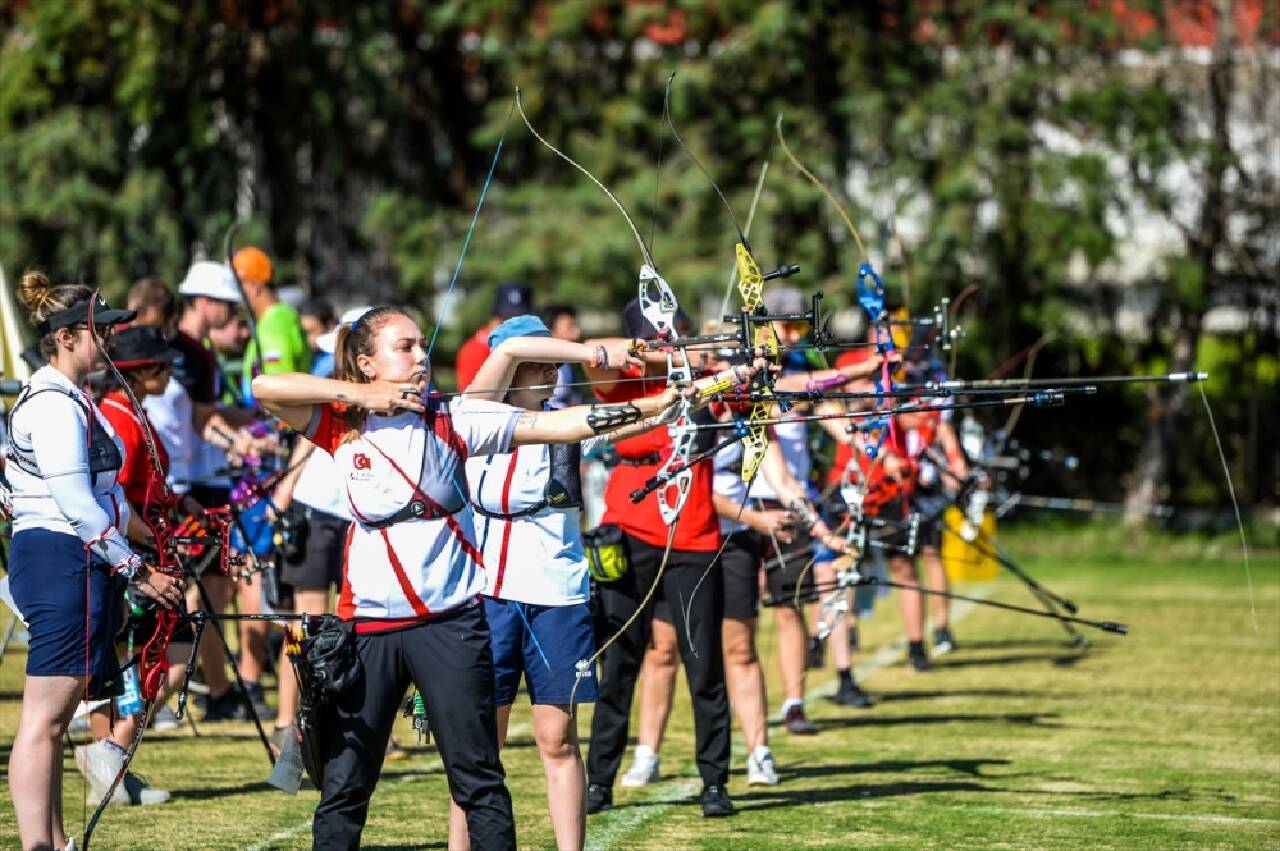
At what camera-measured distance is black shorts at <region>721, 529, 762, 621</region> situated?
25.8 ft

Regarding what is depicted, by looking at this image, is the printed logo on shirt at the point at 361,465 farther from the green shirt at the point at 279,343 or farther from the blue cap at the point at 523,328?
the green shirt at the point at 279,343

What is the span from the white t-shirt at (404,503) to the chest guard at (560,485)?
878 millimetres

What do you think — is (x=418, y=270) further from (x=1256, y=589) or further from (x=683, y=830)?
(x=683, y=830)

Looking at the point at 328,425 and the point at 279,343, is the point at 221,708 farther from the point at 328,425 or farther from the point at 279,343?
the point at 328,425

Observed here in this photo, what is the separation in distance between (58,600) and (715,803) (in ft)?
8.97

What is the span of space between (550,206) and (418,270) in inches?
66.4

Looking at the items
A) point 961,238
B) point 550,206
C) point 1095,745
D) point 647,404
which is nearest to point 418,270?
point 550,206

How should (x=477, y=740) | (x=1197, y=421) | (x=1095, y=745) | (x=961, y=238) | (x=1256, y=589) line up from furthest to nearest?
(x=1197, y=421) < (x=961, y=238) < (x=1256, y=589) < (x=1095, y=745) < (x=477, y=740)

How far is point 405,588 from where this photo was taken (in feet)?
16.3

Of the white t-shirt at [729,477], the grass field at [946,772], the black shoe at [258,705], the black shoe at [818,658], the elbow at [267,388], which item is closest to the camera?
the elbow at [267,388]

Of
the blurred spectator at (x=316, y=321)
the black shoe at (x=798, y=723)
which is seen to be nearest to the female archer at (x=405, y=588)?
the black shoe at (x=798, y=723)

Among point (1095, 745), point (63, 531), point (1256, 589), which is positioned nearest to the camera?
point (63, 531)

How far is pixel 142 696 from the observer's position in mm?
6230

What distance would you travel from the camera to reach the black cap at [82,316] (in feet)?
19.1
